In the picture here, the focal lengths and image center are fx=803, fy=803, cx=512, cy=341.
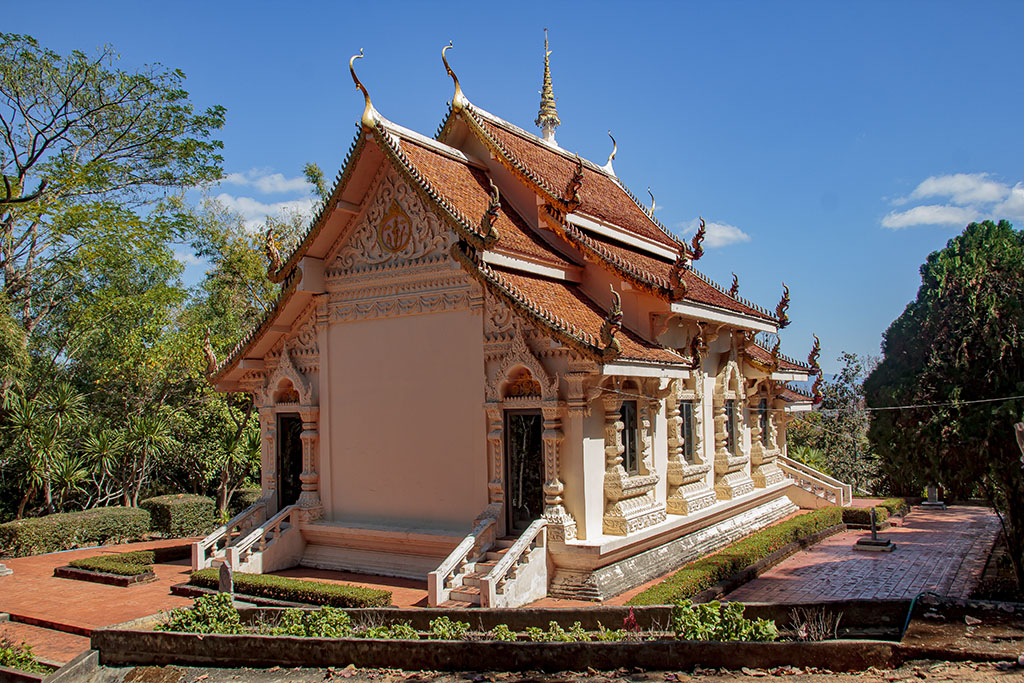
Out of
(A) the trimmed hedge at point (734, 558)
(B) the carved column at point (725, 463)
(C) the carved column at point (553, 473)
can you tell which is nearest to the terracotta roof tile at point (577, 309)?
(C) the carved column at point (553, 473)

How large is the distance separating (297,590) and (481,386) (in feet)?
13.7

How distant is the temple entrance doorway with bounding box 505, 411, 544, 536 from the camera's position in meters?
12.6

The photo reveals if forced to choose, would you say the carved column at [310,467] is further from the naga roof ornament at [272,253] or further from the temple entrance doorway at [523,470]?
the temple entrance doorway at [523,470]

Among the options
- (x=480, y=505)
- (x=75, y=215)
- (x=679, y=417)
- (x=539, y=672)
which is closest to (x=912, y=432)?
(x=679, y=417)

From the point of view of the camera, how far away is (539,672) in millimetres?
7617

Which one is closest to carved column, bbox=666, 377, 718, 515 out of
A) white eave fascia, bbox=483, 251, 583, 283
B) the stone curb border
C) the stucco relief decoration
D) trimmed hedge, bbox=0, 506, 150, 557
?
white eave fascia, bbox=483, 251, 583, 283

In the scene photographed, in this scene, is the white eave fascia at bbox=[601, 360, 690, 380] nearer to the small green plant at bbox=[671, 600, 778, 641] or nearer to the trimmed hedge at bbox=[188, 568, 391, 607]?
the small green plant at bbox=[671, 600, 778, 641]

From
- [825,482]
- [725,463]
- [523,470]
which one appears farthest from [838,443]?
[523,470]

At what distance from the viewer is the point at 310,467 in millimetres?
14922

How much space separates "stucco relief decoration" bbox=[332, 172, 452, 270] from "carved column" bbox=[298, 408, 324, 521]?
2908mm

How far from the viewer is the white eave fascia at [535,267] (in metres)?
12.8

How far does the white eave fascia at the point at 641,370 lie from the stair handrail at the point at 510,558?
2.46m

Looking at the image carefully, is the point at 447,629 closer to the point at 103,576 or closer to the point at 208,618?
the point at 208,618

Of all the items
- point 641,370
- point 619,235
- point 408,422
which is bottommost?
point 408,422
